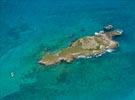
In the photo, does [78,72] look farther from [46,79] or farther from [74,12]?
[74,12]

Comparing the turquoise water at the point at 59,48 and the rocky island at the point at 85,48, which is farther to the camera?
the rocky island at the point at 85,48

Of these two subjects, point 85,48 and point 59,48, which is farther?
point 59,48

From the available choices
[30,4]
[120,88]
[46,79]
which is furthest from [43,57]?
[30,4]

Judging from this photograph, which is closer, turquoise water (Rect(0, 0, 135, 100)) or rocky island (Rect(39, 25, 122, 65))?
turquoise water (Rect(0, 0, 135, 100))
